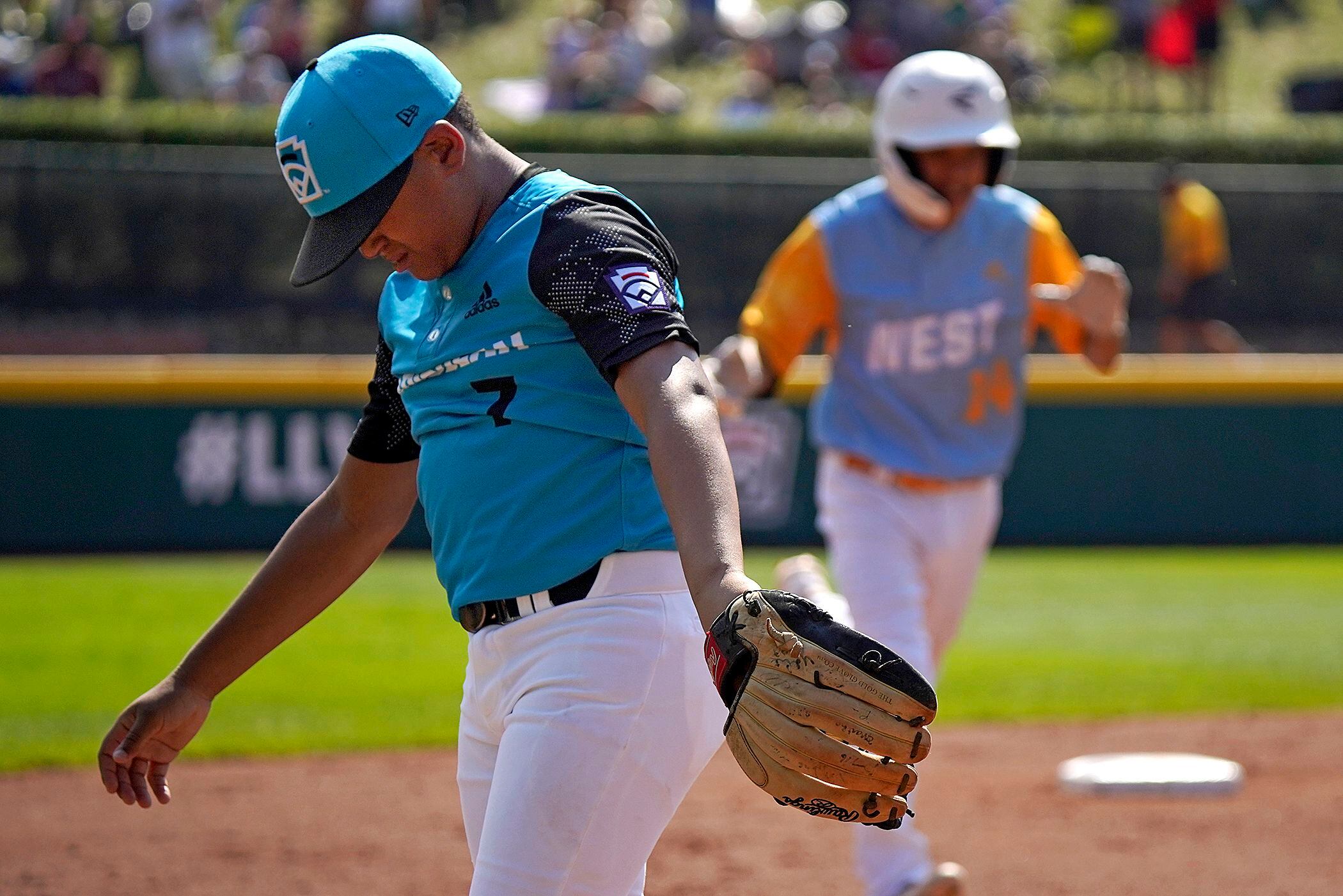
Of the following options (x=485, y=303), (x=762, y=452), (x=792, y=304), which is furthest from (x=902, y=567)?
(x=762, y=452)

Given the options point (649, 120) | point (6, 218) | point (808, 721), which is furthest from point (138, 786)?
point (649, 120)

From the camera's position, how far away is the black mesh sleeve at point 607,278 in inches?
87.0

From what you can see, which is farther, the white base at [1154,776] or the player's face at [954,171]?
the white base at [1154,776]

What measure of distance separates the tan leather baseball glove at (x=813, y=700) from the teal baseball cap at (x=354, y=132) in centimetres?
84

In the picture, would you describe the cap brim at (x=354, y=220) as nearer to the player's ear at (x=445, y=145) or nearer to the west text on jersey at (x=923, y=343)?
the player's ear at (x=445, y=145)

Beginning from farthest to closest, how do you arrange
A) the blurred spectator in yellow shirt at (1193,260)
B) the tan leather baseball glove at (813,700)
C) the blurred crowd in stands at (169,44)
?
the blurred crowd in stands at (169,44) → the blurred spectator in yellow shirt at (1193,260) → the tan leather baseball glove at (813,700)

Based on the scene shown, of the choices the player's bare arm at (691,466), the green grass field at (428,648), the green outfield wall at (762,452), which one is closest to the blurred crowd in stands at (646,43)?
the green outfield wall at (762,452)

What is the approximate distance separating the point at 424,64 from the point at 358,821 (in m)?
3.94

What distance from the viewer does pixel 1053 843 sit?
553 centimetres

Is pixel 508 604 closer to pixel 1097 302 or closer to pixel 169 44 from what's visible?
pixel 1097 302

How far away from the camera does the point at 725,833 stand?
5699mm

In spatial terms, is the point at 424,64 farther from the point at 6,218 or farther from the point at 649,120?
the point at 649,120

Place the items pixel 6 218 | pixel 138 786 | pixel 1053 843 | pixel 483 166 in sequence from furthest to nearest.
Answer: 1. pixel 6 218
2. pixel 1053 843
3. pixel 138 786
4. pixel 483 166

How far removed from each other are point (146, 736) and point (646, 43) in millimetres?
17664
